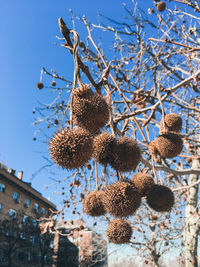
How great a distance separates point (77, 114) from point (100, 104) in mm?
169

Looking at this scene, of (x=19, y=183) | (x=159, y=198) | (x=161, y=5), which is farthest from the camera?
(x=19, y=183)

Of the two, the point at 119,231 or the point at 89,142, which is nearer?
the point at 89,142

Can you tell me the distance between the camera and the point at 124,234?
194 centimetres

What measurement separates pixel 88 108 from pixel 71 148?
30 cm

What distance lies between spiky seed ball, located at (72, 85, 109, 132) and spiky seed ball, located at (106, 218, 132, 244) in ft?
2.62

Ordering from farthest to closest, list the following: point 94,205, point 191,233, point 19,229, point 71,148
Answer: point 19,229, point 191,233, point 94,205, point 71,148

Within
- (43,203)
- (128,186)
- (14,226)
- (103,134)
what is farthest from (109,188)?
(43,203)

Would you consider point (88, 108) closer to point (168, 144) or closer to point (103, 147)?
point (103, 147)

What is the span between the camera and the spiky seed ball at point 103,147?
1724mm

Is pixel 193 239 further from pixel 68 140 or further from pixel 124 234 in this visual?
pixel 68 140

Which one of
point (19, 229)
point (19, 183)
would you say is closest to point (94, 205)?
point (19, 229)

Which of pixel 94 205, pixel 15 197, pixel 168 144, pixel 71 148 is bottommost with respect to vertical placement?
pixel 94 205

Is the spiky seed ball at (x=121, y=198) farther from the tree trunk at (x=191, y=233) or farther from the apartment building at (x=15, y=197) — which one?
the apartment building at (x=15, y=197)

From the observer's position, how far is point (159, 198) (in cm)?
185
